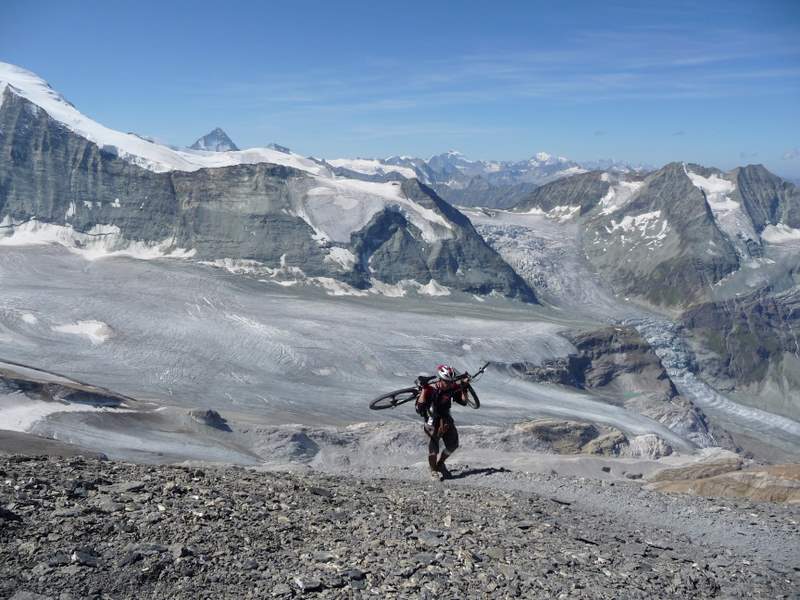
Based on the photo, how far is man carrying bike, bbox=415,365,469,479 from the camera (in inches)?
598

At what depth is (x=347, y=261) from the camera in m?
135

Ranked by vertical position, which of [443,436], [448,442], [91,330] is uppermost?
[443,436]

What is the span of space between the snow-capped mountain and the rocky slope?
11670cm

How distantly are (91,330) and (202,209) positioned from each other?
64.4 metres

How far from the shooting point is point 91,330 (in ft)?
267

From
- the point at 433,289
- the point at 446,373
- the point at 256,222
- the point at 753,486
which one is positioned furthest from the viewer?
Result: the point at 433,289

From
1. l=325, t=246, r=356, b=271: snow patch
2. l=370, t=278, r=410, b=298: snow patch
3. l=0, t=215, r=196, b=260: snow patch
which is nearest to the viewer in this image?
l=0, t=215, r=196, b=260: snow patch

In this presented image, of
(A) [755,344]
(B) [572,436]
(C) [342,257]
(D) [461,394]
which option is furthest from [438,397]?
(A) [755,344]

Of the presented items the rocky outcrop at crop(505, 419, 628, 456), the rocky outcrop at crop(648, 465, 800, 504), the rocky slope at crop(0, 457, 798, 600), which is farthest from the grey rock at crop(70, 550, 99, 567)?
the rocky outcrop at crop(505, 419, 628, 456)

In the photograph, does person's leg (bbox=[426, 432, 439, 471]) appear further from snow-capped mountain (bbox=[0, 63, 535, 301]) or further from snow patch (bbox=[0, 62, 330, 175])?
snow patch (bbox=[0, 62, 330, 175])

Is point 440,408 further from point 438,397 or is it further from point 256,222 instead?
point 256,222

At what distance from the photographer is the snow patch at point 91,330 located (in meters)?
79.9

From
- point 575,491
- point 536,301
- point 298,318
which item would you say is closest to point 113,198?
point 298,318

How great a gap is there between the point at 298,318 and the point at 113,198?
6459cm
